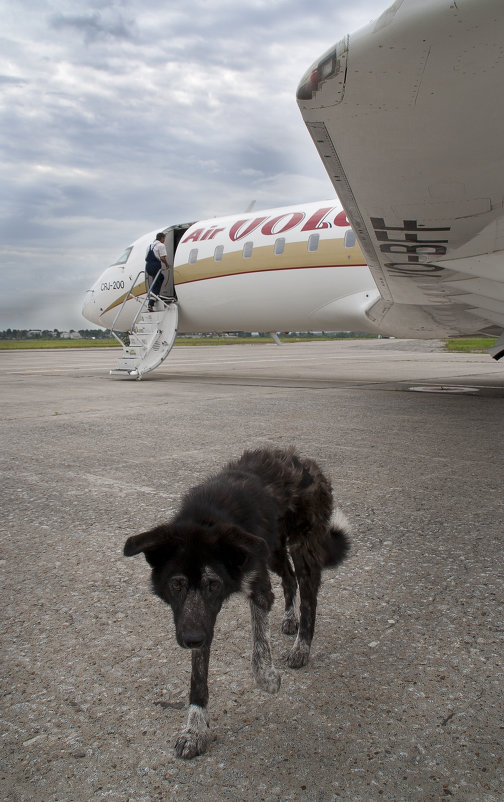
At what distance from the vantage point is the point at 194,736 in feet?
5.32

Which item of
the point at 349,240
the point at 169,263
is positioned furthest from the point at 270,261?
the point at 169,263

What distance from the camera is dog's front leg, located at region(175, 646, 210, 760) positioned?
1.60 meters

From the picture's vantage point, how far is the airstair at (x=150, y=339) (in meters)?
13.9

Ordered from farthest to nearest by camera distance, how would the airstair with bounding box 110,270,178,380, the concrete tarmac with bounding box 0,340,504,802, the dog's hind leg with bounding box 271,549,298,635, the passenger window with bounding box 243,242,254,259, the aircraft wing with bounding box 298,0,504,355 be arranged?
the airstair with bounding box 110,270,178,380
the passenger window with bounding box 243,242,254,259
the aircraft wing with bounding box 298,0,504,355
the dog's hind leg with bounding box 271,549,298,635
the concrete tarmac with bounding box 0,340,504,802

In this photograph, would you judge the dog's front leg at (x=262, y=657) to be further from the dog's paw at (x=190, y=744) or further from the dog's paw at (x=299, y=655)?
the dog's paw at (x=190, y=744)

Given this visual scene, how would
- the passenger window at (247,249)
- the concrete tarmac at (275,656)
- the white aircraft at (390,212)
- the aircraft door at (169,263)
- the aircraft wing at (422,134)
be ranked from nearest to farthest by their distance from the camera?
the concrete tarmac at (275,656)
the aircraft wing at (422,134)
the white aircraft at (390,212)
the passenger window at (247,249)
the aircraft door at (169,263)

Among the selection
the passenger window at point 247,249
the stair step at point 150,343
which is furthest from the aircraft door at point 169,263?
the passenger window at point 247,249

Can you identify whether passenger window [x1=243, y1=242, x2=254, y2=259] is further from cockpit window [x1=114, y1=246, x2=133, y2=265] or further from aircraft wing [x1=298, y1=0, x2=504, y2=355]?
aircraft wing [x1=298, y1=0, x2=504, y2=355]

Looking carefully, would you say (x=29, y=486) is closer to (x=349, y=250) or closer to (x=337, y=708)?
(x=337, y=708)

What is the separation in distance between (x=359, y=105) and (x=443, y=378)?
10.4 m

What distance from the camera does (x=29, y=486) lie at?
14.2 ft

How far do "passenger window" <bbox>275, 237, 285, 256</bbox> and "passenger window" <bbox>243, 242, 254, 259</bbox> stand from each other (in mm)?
713

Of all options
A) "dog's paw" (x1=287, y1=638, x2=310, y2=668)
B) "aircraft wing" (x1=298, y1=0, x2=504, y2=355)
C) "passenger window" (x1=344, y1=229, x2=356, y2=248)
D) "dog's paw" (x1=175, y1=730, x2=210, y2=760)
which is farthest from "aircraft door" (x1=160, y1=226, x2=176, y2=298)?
"dog's paw" (x1=175, y1=730, x2=210, y2=760)

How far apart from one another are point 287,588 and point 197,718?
2.46ft
